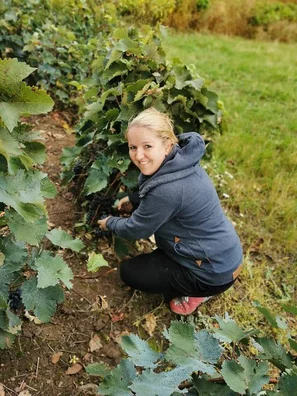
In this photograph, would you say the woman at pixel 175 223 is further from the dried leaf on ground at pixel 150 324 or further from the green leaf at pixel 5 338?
the green leaf at pixel 5 338

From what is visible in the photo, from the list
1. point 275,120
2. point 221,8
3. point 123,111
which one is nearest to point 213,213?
point 123,111

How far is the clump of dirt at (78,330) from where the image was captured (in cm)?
193

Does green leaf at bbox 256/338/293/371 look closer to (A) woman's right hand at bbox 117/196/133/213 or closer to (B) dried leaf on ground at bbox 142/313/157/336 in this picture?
(B) dried leaf on ground at bbox 142/313/157/336

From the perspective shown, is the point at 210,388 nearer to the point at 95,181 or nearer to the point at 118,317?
the point at 118,317

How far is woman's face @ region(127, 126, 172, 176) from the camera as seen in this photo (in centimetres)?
199

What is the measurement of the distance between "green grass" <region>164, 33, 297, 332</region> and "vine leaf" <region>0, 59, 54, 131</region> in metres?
1.88

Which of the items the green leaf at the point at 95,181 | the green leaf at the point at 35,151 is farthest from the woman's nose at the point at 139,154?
the green leaf at the point at 35,151

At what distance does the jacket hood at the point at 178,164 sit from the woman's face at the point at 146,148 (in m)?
0.04

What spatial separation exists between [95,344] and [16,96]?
1.47 meters

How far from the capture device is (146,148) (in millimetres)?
2010

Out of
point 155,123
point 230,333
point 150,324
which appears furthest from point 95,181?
point 230,333

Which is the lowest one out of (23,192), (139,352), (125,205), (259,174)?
(259,174)

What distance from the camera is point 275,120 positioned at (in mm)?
5430

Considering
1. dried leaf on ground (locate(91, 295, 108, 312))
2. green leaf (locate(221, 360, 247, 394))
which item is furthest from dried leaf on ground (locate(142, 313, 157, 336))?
green leaf (locate(221, 360, 247, 394))
